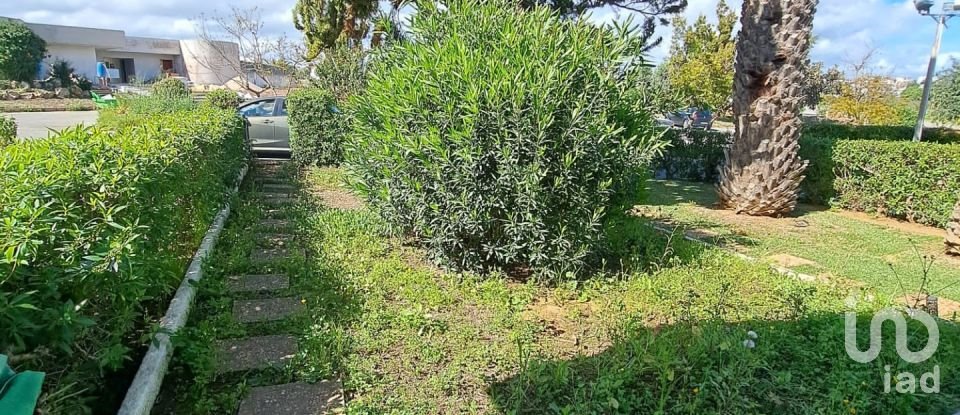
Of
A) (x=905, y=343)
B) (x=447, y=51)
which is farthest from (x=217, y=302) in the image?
(x=905, y=343)

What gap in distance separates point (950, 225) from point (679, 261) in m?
3.31

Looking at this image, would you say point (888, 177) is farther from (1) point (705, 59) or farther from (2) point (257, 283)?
(1) point (705, 59)

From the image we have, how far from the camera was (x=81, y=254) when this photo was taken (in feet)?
7.02

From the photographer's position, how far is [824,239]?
6246mm

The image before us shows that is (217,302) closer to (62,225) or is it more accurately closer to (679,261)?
(62,225)

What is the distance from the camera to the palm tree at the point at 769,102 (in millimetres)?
6949

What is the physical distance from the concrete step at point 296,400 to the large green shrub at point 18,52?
3607 cm

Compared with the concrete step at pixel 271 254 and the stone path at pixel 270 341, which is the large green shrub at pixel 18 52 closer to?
the stone path at pixel 270 341

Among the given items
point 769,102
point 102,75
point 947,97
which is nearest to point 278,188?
point 769,102

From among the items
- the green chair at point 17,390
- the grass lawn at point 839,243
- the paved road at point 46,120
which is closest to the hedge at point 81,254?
the green chair at point 17,390

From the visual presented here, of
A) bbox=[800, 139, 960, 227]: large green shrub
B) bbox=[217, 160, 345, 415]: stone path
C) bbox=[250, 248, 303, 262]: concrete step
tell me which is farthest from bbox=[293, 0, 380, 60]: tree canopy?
bbox=[800, 139, 960, 227]: large green shrub

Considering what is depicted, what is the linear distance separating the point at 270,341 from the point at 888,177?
832cm

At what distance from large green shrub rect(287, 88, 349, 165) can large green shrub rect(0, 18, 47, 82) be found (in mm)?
28491

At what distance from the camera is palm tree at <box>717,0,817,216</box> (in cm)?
695
